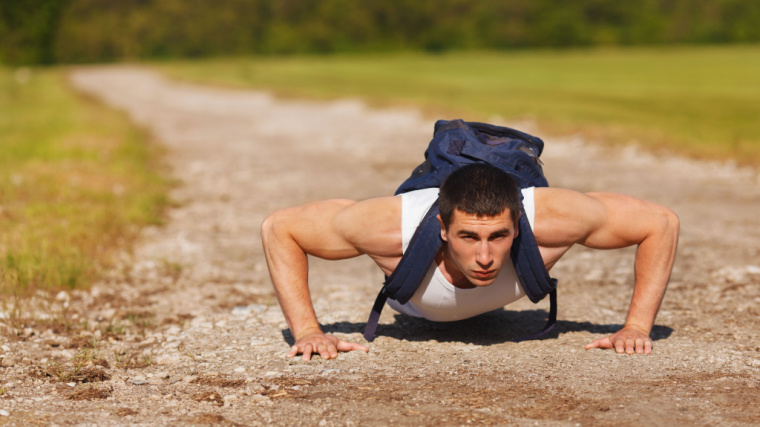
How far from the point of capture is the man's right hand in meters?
4.07

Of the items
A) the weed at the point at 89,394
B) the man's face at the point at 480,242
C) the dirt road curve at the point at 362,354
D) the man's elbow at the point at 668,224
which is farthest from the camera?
the man's elbow at the point at 668,224

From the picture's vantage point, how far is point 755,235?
6.98 meters

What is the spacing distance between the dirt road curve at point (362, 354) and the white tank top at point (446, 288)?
0.25 m

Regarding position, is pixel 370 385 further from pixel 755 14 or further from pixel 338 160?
pixel 755 14

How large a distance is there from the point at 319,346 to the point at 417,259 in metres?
0.73

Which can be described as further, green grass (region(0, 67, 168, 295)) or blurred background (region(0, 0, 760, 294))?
blurred background (region(0, 0, 760, 294))

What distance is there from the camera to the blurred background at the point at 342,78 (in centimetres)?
833

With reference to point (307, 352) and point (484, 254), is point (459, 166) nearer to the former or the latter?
point (484, 254)

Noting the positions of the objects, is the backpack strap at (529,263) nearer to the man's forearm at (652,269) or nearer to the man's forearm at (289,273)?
the man's forearm at (652,269)

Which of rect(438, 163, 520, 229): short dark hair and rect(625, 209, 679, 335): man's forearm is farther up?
rect(438, 163, 520, 229): short dark hair

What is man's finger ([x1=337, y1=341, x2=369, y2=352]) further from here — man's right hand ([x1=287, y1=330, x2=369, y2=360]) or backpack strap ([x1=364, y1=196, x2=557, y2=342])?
backpack strap ([x1=364, y1=196, x2=557, y2=342])

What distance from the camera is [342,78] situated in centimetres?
3566

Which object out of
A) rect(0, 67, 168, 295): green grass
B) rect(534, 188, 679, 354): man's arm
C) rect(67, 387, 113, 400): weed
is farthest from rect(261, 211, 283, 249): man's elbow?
rect(0, 67, 168, 295): green grass

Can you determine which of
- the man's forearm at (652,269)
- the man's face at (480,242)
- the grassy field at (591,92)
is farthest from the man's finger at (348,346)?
the grassy field at (591,92)
